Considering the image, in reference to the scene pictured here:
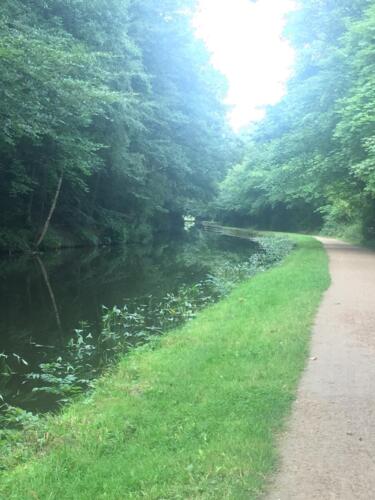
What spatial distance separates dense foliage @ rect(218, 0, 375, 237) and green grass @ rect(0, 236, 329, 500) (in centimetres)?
1230

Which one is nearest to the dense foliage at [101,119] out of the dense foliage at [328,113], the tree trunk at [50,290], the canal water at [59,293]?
the tree trunk at [50,290]

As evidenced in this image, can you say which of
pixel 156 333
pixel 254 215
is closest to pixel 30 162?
pixel 156 333

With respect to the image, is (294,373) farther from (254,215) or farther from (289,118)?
(254,215)

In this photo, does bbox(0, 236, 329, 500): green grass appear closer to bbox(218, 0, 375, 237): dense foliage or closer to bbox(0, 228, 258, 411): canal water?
bbox(0, 228, 258, 411): canal water

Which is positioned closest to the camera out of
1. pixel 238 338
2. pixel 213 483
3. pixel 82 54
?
pixel 213 483

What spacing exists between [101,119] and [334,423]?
2546cm

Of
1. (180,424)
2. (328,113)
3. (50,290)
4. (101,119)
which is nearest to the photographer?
(180,424)

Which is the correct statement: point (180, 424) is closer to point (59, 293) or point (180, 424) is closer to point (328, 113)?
point (59, 293)

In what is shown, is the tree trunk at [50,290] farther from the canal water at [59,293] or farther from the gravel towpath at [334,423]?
the gravel towpath at [334,423]

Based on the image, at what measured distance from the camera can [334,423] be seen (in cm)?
480

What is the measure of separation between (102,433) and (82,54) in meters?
15.0

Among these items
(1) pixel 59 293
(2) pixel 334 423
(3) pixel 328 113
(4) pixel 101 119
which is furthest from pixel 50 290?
(3) pixel 328 113

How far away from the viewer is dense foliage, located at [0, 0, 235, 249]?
651 inches

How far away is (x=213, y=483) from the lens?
11.9 ft
